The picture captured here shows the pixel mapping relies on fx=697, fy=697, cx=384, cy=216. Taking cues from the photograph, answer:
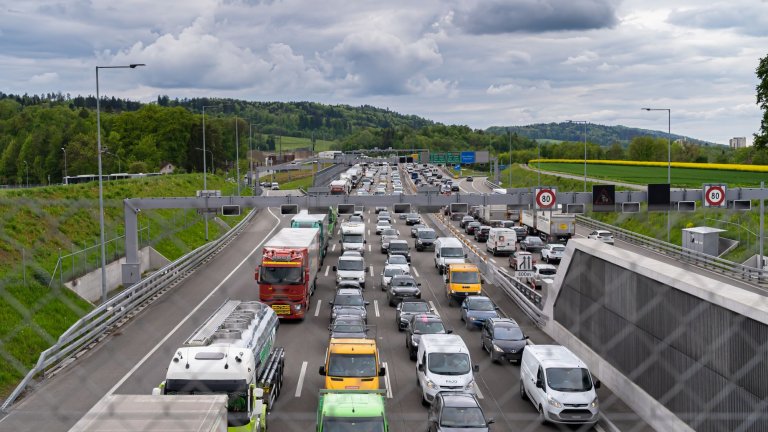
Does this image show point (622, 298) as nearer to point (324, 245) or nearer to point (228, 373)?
point (228, 373)

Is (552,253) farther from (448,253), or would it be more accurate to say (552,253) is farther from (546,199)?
(546,199)

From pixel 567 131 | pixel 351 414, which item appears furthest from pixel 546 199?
pixel 567 131

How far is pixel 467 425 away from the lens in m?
5.66

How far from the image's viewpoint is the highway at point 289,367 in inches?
264

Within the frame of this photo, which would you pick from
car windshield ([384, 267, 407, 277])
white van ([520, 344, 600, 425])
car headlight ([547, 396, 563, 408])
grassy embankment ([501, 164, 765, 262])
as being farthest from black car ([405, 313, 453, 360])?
grassy embankment ([501, 164, 765, 262])

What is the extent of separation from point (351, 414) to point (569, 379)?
2.47 meters

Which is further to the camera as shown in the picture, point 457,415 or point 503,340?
point 503,340

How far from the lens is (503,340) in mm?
8836

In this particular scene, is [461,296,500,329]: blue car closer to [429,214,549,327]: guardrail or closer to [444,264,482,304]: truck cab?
[429,214,549,327]: guardrail

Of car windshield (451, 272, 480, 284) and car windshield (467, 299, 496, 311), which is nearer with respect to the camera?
car windshield (467, 299, 496, 311)

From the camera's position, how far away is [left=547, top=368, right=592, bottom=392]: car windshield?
6.61 metres

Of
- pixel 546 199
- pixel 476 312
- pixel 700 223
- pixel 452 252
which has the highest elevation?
pixel 546 199

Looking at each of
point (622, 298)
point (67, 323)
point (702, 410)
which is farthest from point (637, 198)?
point (67, 323)

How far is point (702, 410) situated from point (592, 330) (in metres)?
2.73
